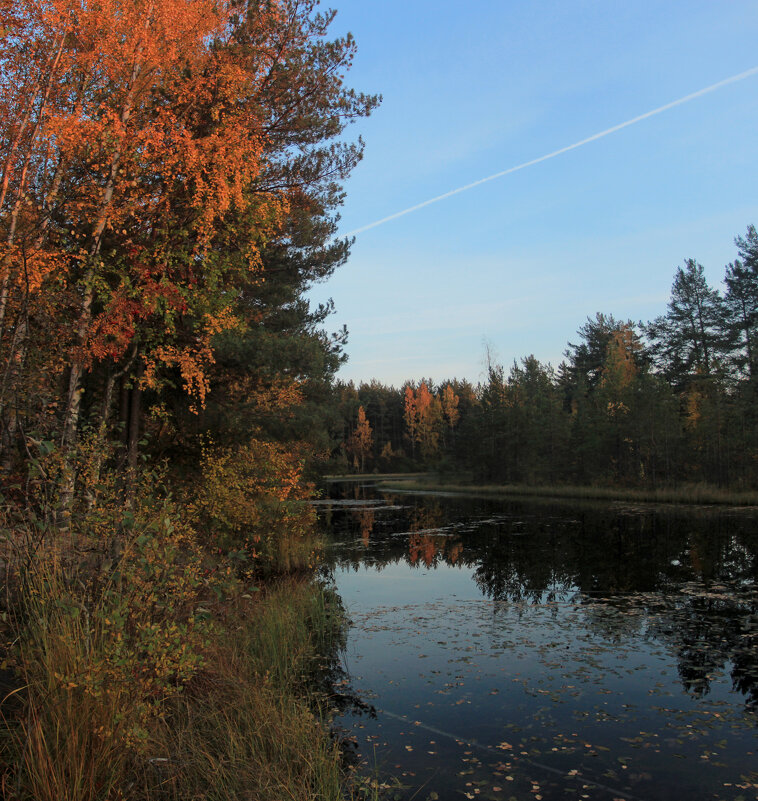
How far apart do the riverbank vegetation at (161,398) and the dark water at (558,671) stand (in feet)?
3.55

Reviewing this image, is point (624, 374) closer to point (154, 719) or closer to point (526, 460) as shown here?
point (526, 460)

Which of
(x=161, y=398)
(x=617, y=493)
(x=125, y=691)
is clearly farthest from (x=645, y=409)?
(x=125, y=691)

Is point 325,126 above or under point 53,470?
above

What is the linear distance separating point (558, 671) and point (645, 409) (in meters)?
35.8

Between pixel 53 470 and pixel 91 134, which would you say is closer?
pixel 53 470

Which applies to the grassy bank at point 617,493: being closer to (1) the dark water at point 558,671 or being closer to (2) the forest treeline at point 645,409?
(2) the forest treeline at point 645,409

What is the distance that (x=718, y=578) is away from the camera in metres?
14.3

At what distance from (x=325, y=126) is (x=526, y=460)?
44344 millimetres

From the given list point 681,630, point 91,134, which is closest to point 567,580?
point 681,630

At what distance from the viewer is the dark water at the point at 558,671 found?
5707mm

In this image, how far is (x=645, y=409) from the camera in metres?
40.5

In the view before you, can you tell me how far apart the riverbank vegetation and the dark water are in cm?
108

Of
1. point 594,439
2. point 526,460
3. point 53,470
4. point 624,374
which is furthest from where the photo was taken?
point 526,460

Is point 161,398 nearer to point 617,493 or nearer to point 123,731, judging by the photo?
point 123,731
